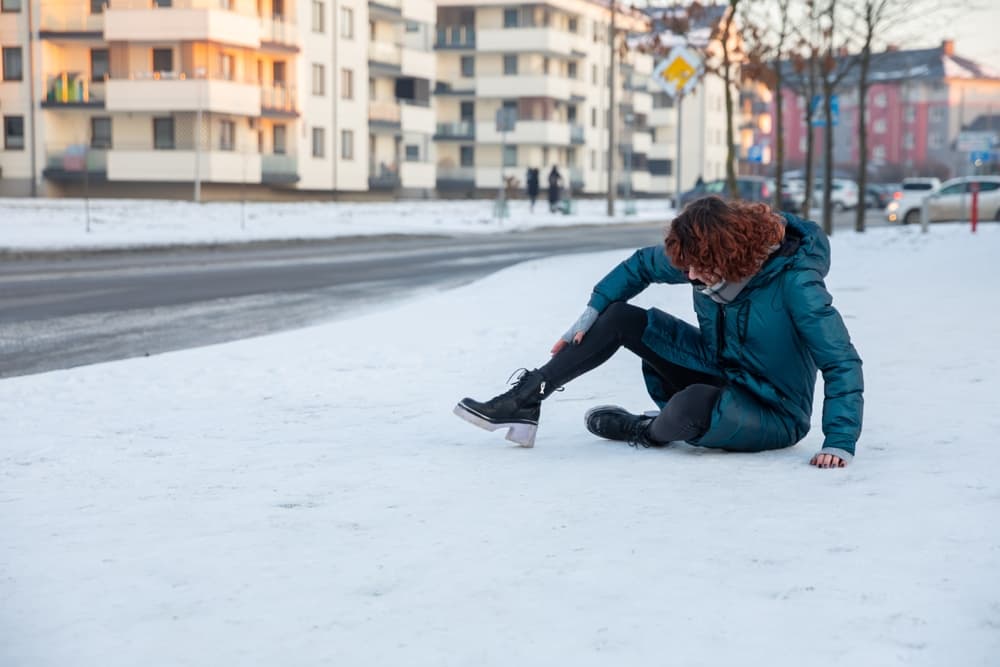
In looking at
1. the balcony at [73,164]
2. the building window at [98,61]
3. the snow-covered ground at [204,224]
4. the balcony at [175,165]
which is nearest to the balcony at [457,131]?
the balcony at [175,165]

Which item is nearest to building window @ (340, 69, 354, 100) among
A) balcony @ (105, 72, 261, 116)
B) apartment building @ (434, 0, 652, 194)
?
balcony @ (105, 72, 261, 116)

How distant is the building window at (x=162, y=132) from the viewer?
51.7 meters

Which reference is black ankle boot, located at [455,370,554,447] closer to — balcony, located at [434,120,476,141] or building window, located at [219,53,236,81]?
building window, located at [219,53,236,81]

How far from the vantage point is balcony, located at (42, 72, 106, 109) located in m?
51.5

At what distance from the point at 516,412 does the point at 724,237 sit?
118cm

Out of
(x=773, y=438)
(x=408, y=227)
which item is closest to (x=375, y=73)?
(x=408, y=227)

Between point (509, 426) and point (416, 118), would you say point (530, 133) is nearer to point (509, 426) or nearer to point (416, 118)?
point (416, 118)

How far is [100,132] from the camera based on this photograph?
174ft

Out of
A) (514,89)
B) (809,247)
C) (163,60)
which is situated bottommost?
(809,247)

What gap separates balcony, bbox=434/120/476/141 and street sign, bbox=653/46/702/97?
2270 inches

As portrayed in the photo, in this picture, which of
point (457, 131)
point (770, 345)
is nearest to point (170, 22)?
point (457, 131)

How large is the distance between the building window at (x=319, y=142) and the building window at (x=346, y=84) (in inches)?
95.3

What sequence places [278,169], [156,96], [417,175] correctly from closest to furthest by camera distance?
[156,96]
[278,169]
[417,175]

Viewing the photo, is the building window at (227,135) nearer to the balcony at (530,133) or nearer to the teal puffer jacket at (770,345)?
the balcony at (530,133)
